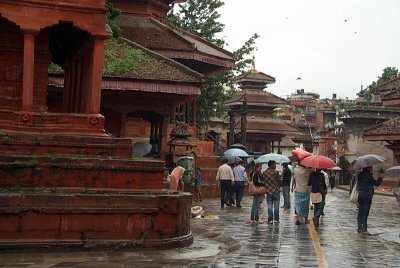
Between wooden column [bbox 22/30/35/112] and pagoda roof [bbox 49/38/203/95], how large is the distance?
32.3 feet

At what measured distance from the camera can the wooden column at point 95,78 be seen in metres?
13.4

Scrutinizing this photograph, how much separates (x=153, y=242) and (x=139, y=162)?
1.50 m

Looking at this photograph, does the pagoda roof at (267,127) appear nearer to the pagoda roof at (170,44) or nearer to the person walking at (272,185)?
the pagoda roof at (170,44)

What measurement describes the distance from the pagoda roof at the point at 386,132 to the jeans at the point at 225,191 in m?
12.6

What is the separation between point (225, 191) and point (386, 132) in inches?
528

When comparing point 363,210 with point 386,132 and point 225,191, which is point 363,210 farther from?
point 386,132

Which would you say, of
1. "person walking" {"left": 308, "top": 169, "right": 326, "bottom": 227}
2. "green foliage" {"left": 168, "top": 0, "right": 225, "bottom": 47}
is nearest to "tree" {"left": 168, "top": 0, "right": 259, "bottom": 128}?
"green foliage" {"left": 168, "top": 0, "right": 225, "bottom": 47}

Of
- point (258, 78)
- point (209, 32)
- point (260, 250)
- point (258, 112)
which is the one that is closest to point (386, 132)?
point (209, 32)

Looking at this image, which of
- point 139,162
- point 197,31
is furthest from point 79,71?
point 197,31

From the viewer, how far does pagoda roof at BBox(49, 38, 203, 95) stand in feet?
76.0

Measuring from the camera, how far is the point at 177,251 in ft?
39.0

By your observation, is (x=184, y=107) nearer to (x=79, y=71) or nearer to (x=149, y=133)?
(x=149, y=133)

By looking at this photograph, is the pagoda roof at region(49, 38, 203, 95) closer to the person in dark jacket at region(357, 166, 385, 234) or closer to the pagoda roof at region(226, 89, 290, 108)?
the person in dark jacket at region(357, 166, 385, 234)

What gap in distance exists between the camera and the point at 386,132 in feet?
111
